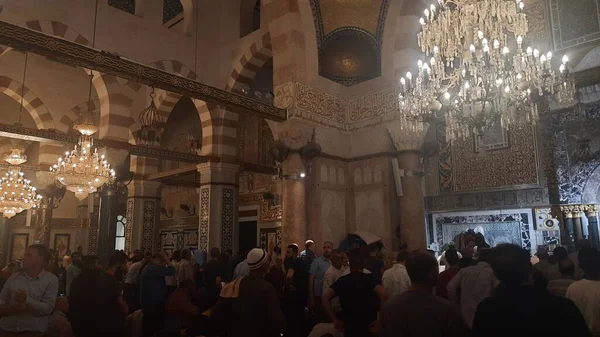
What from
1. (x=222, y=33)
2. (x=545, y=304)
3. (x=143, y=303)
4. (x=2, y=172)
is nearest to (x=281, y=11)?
(x=222, y=33)

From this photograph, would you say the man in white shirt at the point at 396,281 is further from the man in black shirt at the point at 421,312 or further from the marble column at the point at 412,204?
the marble column at the point at 412,204

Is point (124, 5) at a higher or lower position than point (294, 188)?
higher

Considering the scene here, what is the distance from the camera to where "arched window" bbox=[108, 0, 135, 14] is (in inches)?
335

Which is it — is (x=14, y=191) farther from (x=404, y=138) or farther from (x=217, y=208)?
(x=404, y=138)

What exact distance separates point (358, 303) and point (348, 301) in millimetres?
56

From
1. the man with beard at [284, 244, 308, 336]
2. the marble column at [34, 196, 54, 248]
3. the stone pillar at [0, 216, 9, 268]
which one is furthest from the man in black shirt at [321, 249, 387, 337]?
the stone pillar at [0, 216, 9, 268]

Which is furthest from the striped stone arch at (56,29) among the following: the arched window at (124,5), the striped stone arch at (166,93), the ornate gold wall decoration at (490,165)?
the ornate gold wall decoration at (490,165)

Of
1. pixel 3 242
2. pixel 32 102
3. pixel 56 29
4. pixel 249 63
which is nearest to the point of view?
pixel 56 29

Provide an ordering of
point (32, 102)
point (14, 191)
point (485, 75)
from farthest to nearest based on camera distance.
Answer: point (32, 102) < point (14, 191) < point (485, 75)

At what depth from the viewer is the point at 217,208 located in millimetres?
A: 9266

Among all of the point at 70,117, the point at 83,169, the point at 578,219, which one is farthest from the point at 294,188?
the point at 70,117

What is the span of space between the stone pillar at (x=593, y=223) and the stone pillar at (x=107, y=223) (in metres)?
9.01

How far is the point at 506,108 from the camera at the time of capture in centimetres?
469

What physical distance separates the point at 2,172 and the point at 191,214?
5.24 m
